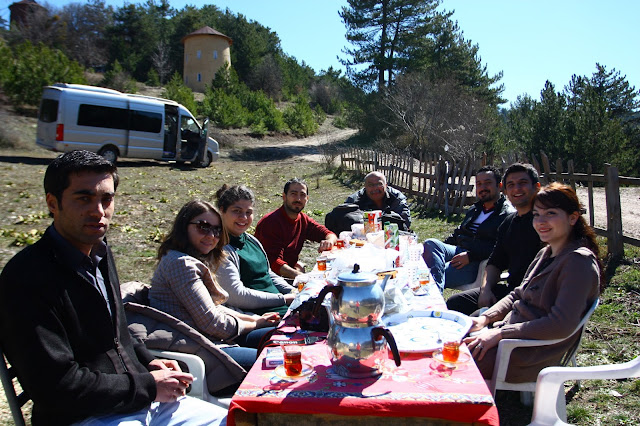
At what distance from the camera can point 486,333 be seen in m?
2.62

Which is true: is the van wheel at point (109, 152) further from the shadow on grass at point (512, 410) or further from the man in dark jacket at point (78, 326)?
the shadow on grass at point (512, 410)

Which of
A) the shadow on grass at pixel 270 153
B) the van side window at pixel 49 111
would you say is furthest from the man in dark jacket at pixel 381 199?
the shadow on grass at pixel 270 153

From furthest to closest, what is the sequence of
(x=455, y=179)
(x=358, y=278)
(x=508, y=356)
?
(x=455, y=179), (x=508, y=356), (x=358, y=278)

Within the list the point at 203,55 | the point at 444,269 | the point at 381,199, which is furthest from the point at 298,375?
the point at 203,55

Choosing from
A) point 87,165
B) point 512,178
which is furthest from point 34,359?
point 512,178

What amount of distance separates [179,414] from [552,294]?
2.06 m

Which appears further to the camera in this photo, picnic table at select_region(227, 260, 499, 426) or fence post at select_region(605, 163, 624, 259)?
fence post at select_region(605, 163, 624, 259)

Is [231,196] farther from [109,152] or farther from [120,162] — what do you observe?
[120,162]

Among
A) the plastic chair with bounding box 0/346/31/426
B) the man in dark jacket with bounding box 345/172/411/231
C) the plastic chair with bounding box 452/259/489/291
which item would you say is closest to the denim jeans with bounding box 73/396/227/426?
the plastic chair with bounding box 0/346/31/426

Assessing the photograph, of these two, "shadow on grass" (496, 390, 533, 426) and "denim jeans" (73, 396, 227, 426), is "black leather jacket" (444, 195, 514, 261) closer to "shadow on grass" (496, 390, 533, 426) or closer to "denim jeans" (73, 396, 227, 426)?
"shadow on grass" (496, 390, 533, 426)

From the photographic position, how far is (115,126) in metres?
16.2

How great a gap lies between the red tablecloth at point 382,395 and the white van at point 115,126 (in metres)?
14.8

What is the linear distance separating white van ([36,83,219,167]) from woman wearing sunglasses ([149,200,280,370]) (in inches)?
530

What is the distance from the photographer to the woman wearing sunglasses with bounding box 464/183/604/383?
2479mm
